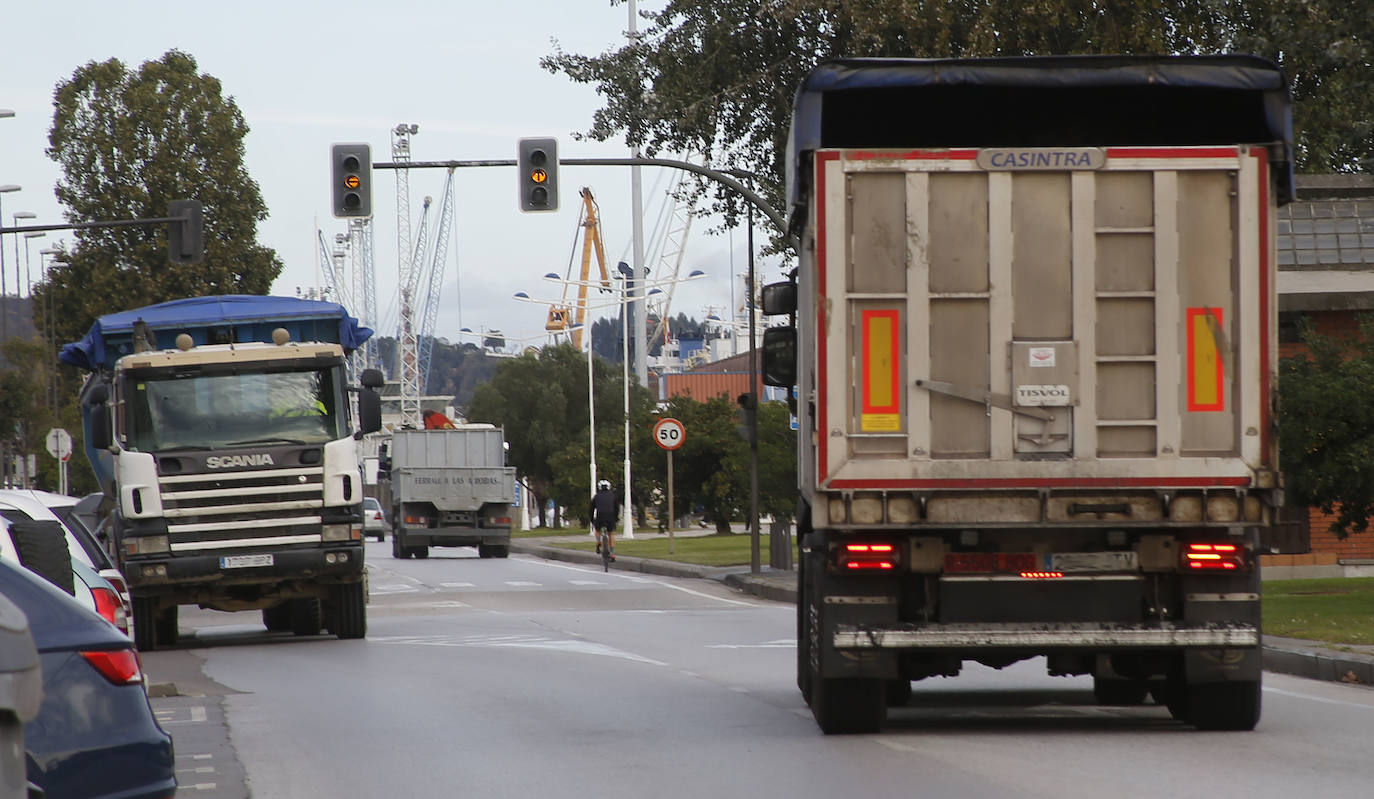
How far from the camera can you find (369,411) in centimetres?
1944

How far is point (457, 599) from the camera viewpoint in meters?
28.9

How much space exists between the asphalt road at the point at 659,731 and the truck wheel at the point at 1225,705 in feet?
0.62

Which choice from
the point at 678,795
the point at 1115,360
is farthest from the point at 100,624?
the point at 1115,360

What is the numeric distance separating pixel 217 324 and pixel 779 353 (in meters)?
9.68

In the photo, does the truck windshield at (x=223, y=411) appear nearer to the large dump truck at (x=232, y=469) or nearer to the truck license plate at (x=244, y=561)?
the large dump truck at (x=232, y=469)

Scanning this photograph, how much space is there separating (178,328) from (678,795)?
13186 millimetres

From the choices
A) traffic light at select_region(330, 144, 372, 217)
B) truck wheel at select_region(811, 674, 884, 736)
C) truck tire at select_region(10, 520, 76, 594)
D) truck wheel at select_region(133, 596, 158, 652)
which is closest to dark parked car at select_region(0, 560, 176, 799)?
truck tire at select_region(10, 520, 76, 594)

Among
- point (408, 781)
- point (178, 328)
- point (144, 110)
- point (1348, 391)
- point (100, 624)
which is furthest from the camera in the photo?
point (144, 110)

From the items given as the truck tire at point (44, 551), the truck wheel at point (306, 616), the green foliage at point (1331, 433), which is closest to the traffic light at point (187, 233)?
the truck wheel at point (306, 616)

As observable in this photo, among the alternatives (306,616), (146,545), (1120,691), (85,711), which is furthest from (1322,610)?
(85,711)

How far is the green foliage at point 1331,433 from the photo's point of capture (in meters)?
18.5

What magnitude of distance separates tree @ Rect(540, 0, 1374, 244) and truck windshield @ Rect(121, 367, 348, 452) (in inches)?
404

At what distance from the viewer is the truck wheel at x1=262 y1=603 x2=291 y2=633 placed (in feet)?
75.5

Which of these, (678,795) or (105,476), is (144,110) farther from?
(678,795)
